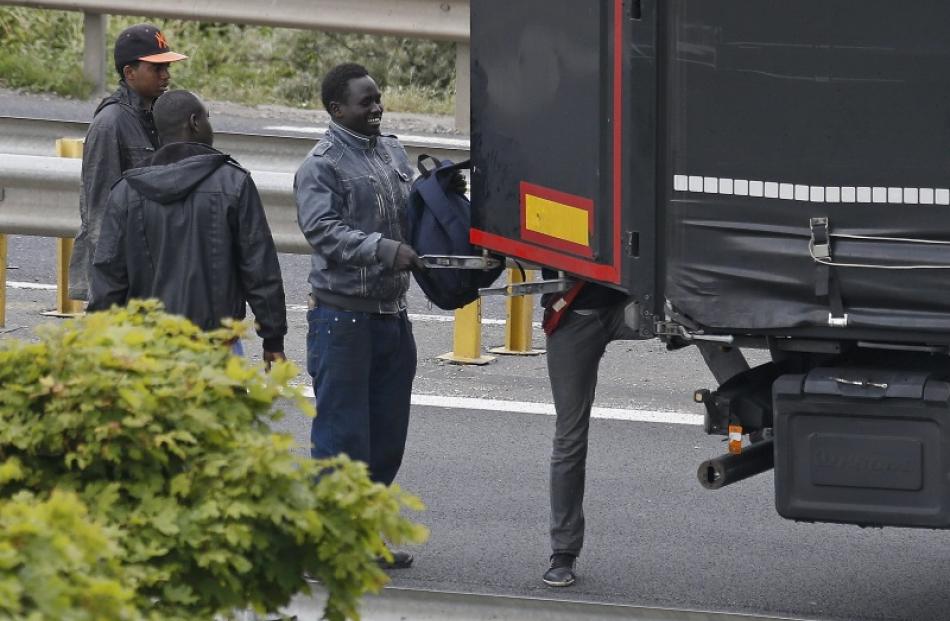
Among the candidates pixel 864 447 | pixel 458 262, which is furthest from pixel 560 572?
pixel 864 447

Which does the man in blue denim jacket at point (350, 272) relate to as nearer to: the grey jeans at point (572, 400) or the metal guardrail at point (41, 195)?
the grey jeans at point (572, 400)

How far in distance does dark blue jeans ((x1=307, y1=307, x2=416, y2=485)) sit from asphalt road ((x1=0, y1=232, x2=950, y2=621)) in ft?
1.74

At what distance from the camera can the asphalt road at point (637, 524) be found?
6.04m

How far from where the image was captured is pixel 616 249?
17.6ft

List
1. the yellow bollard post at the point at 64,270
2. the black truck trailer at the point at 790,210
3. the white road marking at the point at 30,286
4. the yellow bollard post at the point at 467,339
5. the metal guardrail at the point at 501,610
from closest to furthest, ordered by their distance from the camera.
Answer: the metal guardrail at the point at 501,610, the black truck trailer at the point at 790,210, the yellow bollard post at the point at 467,339, the yellow bollard post at the point at 64,270, the white road marking at the point at 30,286

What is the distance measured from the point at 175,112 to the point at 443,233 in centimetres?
101

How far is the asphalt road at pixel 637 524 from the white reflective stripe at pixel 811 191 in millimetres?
1558

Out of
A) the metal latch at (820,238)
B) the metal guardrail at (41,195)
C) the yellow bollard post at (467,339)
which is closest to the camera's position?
the metal latch at (820,238)

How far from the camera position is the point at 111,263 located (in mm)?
5895

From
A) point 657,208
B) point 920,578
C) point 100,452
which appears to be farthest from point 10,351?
point 920,578

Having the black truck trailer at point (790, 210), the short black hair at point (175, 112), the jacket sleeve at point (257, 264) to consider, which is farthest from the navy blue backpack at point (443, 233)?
the short black hair at point (175, 112)

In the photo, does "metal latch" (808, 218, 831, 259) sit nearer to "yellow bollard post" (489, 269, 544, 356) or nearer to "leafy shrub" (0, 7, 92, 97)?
"yellow bollard post" (489, 269, 544, 356)

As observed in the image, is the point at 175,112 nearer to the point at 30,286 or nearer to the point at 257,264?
the point at 257,264

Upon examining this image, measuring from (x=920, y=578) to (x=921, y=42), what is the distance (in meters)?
2.20
